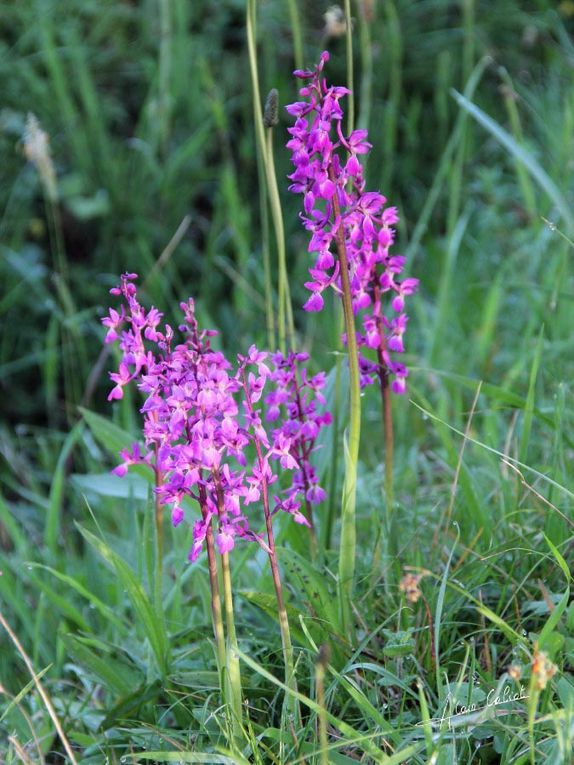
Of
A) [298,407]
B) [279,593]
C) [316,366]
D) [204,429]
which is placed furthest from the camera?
[316,366]

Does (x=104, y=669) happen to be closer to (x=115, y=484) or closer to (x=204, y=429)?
(x=115, y=484)

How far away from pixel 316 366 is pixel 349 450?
1331 millimetres

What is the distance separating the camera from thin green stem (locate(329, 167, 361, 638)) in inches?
57.6

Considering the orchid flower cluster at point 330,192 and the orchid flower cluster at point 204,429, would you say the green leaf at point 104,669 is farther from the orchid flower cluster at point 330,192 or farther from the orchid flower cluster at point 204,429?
the orchid flower cluster at point 330,192

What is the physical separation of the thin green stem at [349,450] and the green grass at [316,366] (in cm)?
3

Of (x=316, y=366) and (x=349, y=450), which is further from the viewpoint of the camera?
(x=316, y=366)

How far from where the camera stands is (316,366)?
2.89 m

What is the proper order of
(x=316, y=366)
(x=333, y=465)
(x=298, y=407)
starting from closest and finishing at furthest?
(x=298, y=407) < (x=333, y=465) < (x=316, y=366)

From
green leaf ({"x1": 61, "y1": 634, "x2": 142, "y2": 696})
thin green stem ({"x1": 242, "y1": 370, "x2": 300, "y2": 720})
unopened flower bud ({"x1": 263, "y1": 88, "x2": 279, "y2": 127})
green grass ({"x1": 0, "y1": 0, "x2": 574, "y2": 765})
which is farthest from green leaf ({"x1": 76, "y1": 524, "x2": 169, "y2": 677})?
unopened flower bud ({"x1": 263, "y1": 88, "x2": 279, "y2": 127})

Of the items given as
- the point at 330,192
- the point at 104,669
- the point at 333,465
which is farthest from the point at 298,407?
the point at 104,669

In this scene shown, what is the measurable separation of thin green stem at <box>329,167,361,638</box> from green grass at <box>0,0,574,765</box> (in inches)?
1.3

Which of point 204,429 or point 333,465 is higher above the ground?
point 204,429

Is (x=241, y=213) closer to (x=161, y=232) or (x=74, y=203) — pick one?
(x=161, y=232)

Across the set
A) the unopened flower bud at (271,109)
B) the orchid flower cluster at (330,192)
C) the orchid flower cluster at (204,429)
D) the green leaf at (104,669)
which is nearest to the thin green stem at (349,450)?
the orchid flower cluster at (330,192)
